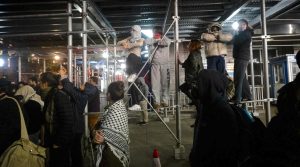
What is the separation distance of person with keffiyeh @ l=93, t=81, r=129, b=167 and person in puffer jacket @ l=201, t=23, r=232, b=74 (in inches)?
110

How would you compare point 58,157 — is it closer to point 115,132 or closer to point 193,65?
point 115,132

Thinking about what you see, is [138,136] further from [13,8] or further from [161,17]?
[13,8]

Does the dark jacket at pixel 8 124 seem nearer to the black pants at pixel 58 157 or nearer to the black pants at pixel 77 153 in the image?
the black pants at pixel 58 157

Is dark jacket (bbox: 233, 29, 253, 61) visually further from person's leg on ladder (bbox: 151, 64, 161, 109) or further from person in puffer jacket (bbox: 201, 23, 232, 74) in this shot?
person's leg on ladder (bbox: 151, 64, 161, 109)

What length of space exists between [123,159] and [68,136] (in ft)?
2.91

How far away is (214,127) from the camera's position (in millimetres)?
3057

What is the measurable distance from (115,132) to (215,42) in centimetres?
331

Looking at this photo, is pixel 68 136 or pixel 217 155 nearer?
pixel 217 155

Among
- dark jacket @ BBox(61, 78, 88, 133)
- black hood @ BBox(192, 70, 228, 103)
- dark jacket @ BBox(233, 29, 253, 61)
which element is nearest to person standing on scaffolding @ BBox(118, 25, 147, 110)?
dark jacket @ BBox(61, 78, 88, 133)

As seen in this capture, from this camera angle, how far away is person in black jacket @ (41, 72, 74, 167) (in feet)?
12.5

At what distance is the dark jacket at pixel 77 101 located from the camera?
14.4 ft

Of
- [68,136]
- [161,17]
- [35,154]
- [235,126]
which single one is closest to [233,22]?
[161,17]

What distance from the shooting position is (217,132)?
3.01m

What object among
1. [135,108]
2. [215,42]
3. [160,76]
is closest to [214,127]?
[215,42]
